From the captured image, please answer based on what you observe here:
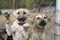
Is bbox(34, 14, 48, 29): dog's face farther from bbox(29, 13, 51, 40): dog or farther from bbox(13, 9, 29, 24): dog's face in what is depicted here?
bbox(13, 9, 29, 24): dog's face

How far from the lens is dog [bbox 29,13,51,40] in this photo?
334 centimetres

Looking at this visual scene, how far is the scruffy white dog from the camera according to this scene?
336 centimetres

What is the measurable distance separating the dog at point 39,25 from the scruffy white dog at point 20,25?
83 mm

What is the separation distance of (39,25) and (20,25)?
23 cm

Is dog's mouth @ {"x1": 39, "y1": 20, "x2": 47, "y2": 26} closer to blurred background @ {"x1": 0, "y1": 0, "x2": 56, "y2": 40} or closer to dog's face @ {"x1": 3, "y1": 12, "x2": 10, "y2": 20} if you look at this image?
blurred background @ {"x1": 0, "y1": 0, "x2": 56, "y2": 40}

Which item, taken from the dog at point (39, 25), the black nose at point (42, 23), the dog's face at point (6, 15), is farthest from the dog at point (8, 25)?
the black nose at point (42, 23)

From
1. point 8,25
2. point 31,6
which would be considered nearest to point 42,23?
point 31,6

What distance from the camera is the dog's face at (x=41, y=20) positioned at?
10.9ft

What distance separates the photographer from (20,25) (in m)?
3.39

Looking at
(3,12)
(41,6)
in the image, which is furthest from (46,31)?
(3,12)

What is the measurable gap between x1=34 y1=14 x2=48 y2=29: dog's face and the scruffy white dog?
0.12 meters

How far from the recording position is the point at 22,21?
11.1 ft

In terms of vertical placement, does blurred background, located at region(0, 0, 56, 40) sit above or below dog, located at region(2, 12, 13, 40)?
above

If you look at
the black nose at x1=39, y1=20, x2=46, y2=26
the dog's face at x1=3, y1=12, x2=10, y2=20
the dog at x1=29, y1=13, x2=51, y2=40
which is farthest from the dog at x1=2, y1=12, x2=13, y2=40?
the black nose at x1=39, y1=20, x2=46, y2=26
